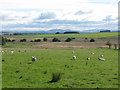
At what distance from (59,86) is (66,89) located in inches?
38.7

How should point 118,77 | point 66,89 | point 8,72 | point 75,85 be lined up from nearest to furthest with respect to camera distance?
point 66,89, point 75,85, point 118,77, point 8,72

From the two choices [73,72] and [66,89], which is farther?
[73,72]

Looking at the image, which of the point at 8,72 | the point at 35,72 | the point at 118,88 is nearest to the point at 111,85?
the point at 118,88

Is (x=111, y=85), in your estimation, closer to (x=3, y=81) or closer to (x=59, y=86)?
(x=59, y=86)

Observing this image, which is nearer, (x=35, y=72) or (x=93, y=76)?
(x=93, y=76)

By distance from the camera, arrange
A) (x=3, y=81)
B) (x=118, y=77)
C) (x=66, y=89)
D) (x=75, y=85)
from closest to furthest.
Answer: (x=66, y=89) < (x=75, y=85) < (x=3, y=81) < (x=118, y=77)

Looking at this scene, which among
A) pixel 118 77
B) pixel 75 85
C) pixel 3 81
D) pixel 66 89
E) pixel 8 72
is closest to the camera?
pixel 66 89

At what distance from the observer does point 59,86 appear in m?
14.7

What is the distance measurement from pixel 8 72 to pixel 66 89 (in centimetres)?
826

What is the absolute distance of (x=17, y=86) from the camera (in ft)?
47.9

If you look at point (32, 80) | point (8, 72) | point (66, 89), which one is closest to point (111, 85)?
point (66, 89)

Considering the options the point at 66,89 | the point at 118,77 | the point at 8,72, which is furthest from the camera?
the point at 8,72

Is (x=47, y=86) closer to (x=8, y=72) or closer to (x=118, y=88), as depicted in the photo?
(x=118, y=88)

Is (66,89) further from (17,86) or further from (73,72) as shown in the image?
(73,72)
